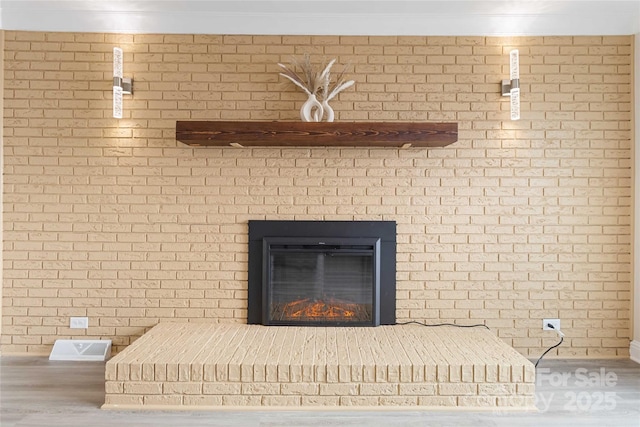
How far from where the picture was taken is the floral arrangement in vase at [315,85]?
3523 millimetres

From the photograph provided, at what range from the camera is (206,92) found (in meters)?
3.70

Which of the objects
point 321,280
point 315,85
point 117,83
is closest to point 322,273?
point 321,280

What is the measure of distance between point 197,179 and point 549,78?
2.73 metres

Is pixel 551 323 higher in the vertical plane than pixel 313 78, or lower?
lower

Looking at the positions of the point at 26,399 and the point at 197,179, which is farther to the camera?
the point at 197,179

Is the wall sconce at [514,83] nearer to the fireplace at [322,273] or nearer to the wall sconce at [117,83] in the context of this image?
the fireplace at [322,273]

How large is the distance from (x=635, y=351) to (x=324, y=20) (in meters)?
3.33

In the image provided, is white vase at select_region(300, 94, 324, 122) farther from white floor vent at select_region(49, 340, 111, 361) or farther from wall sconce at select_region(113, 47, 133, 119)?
white floor vent at select_region(49, 340, 111, 361)

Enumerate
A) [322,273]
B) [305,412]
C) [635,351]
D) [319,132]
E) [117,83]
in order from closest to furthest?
[305,412], [319,132], [117,83], [635,351], [322,273]

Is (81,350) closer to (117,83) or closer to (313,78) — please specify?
(117,83)

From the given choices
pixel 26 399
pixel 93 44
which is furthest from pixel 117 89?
pixel 26 399

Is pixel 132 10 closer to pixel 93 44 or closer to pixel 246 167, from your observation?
pixel 93 44

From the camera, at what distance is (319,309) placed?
146 inches

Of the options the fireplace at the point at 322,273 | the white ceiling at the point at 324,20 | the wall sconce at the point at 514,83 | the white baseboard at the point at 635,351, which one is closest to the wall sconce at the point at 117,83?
the white ceiling at the point at 324,20
